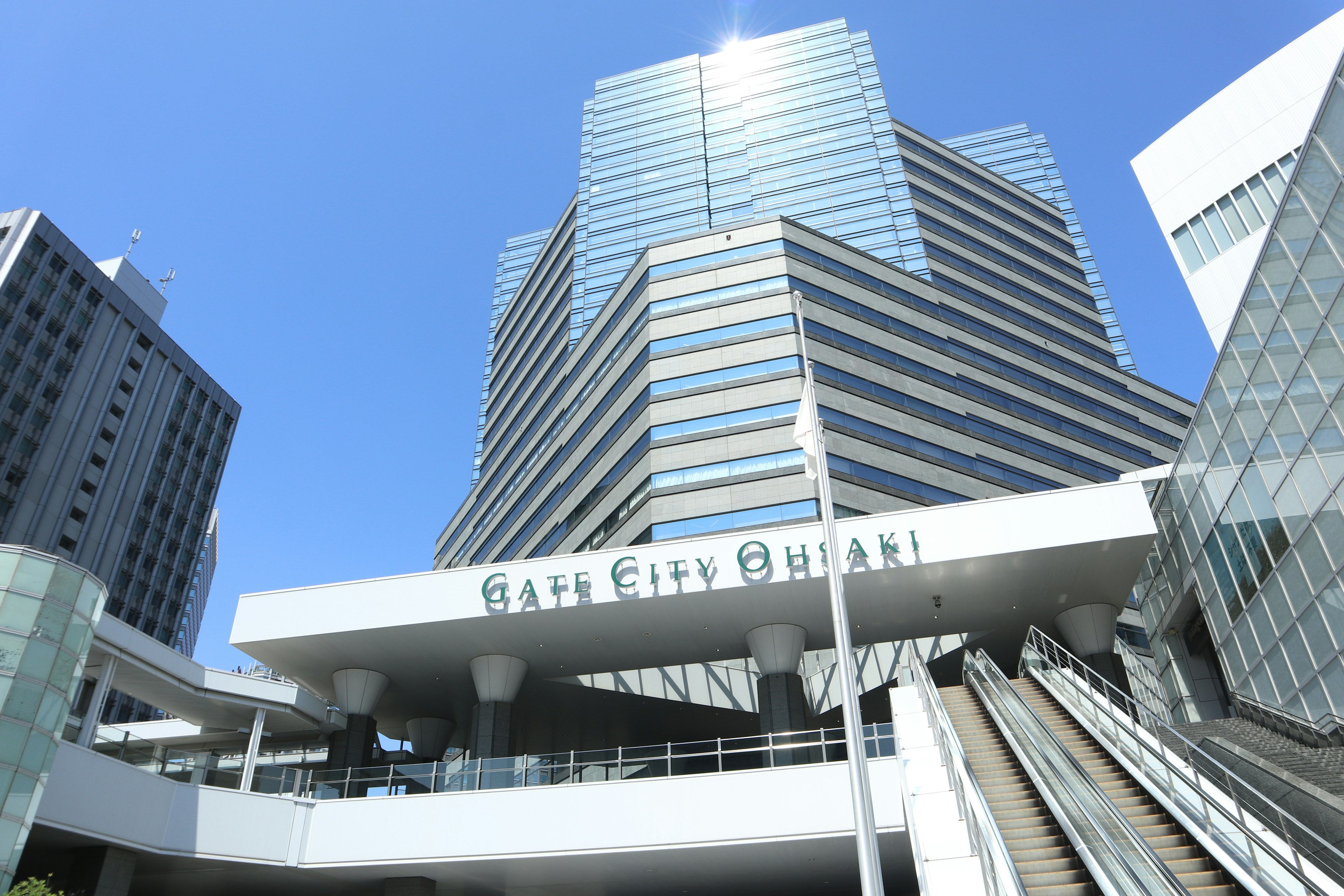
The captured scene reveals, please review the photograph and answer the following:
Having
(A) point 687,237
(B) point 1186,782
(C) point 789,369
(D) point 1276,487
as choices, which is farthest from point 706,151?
(B) point 1186,782

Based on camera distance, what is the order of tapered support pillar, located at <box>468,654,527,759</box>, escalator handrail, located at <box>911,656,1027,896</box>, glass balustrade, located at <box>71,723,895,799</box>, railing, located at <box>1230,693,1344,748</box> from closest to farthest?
escalator handrail, located at <box>911,656,1027,896</box> < railing, located at <box>1230,693,1344,748</box> < glass balustrade, located at <box>71,723,895,799</box> < tapered support pillar, located at <box>468,654,527,759</box>

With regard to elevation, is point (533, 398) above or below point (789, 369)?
above

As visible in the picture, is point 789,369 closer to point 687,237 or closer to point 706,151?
point 687,237

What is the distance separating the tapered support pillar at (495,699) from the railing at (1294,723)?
19211 millimetres

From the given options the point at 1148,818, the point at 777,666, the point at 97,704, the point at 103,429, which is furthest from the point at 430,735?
the point at 103,429

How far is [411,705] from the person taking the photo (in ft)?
111

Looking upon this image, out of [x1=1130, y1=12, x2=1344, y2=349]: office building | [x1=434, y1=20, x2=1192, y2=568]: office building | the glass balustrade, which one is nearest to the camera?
the glass balustrade

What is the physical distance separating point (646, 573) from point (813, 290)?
33.9 meters

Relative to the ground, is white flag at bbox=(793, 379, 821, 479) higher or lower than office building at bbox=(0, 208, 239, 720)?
lower

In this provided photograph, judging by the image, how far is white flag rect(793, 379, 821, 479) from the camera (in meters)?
13.3

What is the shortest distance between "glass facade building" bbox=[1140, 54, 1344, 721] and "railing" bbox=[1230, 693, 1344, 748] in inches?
5.6

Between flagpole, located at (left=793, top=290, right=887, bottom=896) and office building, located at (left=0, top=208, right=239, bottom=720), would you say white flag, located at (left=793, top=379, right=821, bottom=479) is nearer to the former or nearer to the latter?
flagpole, located at (left=793, top=290, right=887, bottom=896)


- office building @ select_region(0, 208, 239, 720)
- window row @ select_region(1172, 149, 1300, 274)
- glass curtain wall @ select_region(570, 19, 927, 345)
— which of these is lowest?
window row @ select_region(1172, 149, 1300, 274)

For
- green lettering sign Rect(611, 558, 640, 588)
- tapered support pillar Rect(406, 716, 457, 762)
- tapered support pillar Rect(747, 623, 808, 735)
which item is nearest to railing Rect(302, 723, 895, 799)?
tapered support pillar Rect(747, 623, 808, 735)
